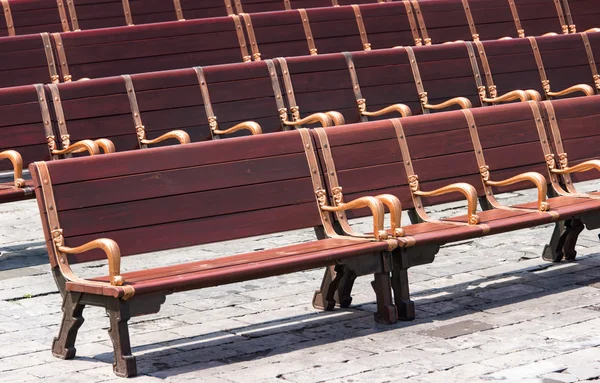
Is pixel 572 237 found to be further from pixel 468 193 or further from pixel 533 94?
pixel 533 94

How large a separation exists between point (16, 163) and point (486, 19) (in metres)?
4.05

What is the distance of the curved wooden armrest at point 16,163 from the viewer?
5.30m

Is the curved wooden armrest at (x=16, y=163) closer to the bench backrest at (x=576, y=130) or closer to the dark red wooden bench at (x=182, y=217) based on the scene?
the dark red wooden bench at (x=182, y=217)

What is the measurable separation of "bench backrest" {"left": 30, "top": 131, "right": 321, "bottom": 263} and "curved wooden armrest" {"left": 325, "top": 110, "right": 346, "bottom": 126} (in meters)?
1.27

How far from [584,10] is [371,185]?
4576 mm

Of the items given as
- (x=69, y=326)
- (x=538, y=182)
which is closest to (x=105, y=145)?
(x=69, y=326)

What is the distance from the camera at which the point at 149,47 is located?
679 cm

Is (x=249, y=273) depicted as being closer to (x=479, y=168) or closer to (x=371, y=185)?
(x=371, y=185)

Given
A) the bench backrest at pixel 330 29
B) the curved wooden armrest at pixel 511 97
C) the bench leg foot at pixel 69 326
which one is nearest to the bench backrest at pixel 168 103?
the bench backrest at pixel 330 29

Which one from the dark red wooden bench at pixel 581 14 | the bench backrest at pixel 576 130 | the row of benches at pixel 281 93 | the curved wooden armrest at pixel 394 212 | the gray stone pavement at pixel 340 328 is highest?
the dark red wooden bench at pixel 581 14

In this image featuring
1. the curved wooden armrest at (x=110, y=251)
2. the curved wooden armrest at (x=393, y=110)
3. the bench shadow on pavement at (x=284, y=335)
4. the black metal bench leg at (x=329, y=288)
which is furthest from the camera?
the curved wooden armrest at (x=393, y=110)

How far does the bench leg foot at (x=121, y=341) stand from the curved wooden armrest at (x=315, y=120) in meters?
2.34

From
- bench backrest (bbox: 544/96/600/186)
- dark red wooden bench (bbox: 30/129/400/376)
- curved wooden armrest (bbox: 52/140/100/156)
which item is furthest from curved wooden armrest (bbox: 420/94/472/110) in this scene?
curved wooden armrest (bbox: 52/140/100/156)

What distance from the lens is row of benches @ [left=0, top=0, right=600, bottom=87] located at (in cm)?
654
